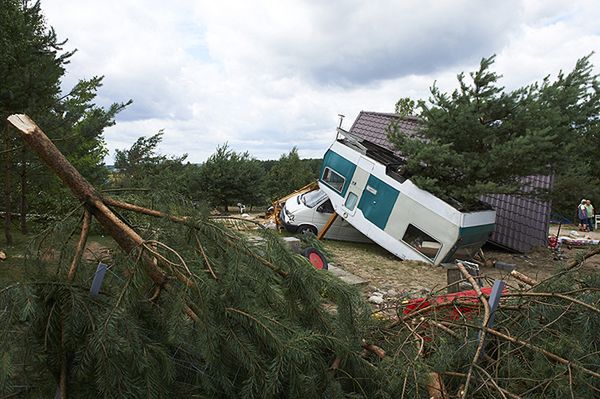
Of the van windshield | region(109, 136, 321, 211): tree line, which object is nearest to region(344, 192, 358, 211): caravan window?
the van windshield

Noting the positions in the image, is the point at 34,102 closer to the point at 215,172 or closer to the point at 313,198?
the point at 313,198

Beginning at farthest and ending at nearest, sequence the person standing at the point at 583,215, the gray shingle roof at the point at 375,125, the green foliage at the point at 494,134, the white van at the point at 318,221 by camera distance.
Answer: the person standing at the point at 583,215
the gray shingle roof at the point at 375,125
the white van at the point at 318,221
the green foliage at the point at 494,134

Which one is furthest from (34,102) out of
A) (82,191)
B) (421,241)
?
(421,241)

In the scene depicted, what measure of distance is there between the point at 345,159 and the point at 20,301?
963cm

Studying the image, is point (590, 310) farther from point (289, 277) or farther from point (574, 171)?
point (574, 171)

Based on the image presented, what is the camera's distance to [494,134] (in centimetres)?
962

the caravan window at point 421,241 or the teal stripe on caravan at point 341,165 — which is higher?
the teal stripe on caravan at point 341,165

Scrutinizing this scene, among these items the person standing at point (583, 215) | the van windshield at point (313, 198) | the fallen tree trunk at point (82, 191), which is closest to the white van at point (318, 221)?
the van windshield at point (313, 198)

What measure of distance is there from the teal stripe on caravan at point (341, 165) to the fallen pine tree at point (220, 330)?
26.6 feet

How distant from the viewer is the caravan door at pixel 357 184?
33.9 ft

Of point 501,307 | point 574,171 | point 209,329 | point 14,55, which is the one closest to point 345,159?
point 574,171

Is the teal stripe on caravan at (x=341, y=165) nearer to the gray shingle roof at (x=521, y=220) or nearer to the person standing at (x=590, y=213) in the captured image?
the gray shingle roof at (x=521, y=220)

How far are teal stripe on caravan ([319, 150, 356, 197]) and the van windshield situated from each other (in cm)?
145

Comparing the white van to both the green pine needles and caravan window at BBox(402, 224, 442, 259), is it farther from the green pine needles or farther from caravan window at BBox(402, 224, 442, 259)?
the green pine needles
